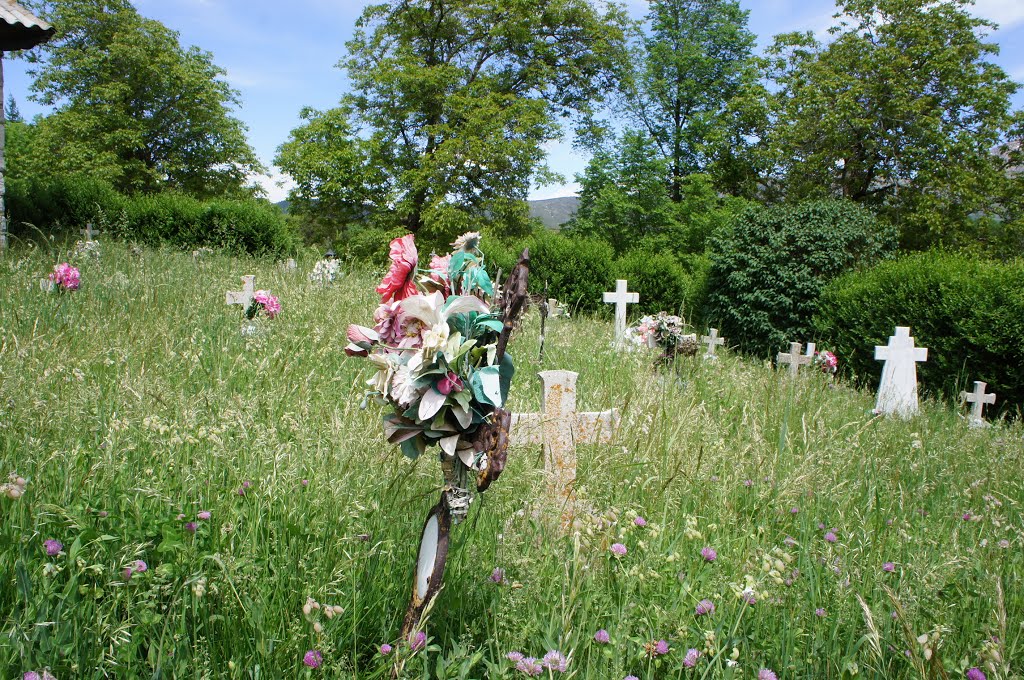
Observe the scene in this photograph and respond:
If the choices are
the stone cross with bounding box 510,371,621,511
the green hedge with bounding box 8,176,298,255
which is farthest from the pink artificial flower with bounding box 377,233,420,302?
the green hedge with bounding box 8,176,298,255

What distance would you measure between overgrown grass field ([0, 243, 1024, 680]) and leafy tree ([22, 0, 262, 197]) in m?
24.7

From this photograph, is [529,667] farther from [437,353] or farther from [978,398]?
[978,398]

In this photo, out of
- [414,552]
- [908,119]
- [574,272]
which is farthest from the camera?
[908,119]

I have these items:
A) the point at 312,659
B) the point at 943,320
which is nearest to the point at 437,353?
the point at 312,659

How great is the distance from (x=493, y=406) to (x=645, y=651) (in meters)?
0.82

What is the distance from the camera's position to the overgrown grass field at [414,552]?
5.37 feet

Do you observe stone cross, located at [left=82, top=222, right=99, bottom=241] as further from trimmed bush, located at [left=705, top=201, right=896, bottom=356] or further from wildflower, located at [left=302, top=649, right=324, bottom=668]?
trimmed bush, located at [left=705, top=201, right=896, bottom=356]

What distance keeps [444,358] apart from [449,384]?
6 centimetres

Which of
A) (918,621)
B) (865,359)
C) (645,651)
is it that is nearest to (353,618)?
(645,651)

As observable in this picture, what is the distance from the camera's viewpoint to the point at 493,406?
1618 millimetres

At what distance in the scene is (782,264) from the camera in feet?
35.7

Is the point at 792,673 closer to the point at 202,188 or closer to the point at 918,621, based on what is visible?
the point at 918,621

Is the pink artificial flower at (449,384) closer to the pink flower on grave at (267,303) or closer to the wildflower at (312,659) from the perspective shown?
the wildflower at (312,659)

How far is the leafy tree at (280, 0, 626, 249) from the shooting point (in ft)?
67.1
